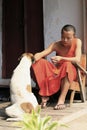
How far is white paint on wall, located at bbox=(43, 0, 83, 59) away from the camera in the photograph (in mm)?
6863

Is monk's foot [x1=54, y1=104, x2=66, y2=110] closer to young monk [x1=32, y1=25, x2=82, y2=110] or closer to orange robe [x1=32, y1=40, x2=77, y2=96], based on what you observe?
young monk [x1=32, y1=25, x2=82, y2=110]

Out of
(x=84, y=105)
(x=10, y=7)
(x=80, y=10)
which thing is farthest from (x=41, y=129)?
(x=10, y=7)

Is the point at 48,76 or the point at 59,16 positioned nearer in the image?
the point at 48,76

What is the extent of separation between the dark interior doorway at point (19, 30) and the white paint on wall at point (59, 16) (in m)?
0.45

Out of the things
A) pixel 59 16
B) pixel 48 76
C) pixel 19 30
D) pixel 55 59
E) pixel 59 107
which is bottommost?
pixel 59 107

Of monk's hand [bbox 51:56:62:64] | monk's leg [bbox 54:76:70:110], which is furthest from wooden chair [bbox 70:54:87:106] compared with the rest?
monk's hand [bbox 51:56:62:64]

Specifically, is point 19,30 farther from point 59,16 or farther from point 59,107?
point 59,107


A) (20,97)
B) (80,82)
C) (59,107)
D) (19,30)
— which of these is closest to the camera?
(20,97)

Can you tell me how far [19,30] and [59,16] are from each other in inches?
50.8

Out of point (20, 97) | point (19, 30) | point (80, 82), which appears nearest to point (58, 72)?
point (80, 82)

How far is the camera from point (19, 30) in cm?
807

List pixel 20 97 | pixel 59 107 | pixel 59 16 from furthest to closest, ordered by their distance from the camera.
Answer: pixel 59 16
pixel 59 107
pixel 20 97

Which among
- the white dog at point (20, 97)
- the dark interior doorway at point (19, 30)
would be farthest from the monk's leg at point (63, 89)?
the dark interior doorway at point (19, 30)

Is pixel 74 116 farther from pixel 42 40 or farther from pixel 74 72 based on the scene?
pixel 42 40
